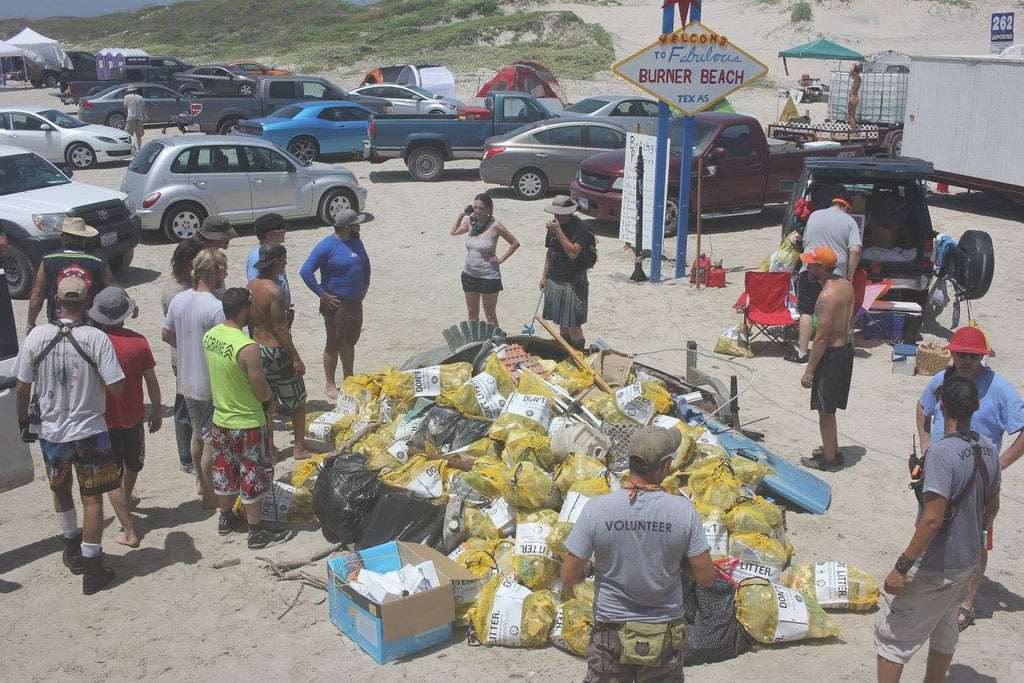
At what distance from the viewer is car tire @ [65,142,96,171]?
2183 centimetres

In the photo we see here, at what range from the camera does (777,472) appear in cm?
684

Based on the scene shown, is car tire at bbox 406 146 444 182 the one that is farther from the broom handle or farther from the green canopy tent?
A: the green canopy tent

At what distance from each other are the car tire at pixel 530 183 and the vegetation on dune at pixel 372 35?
73.7 feet

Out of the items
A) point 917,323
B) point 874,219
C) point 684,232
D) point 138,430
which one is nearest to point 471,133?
point 684,232

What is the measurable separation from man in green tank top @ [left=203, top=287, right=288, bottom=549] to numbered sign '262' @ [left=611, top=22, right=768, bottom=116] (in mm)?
7818

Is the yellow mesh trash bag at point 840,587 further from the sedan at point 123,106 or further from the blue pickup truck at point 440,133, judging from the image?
the sedan at point 123,106

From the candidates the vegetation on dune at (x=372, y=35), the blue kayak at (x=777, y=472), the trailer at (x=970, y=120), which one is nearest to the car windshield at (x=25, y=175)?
the blue kayak at (x=777, y=472)

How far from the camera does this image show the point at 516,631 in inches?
202

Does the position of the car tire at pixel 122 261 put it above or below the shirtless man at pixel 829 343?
below

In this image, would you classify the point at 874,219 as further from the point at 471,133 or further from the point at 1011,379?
the point at 471,133

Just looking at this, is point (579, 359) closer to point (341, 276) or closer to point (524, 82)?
point (341, 276)

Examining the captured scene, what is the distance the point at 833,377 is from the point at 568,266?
2.78 meters

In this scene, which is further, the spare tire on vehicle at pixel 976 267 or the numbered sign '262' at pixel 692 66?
the numbered sign '262' at pixel 692 66

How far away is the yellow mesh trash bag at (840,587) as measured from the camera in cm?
547
